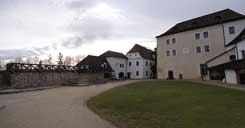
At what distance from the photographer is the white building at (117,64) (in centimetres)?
5056

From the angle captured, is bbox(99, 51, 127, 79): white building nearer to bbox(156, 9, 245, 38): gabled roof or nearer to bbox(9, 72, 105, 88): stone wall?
bbox(9, 72, 105, 88): stone wall

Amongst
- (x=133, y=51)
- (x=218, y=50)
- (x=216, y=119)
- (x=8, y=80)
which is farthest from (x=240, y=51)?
(x=133, y=51)

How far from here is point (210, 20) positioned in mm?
33000

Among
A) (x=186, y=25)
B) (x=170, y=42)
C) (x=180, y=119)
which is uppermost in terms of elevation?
(x=186, y=25)

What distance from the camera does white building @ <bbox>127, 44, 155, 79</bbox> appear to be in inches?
2045

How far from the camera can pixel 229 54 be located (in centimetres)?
2716

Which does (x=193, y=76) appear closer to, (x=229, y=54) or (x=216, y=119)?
(x=229, y=54)

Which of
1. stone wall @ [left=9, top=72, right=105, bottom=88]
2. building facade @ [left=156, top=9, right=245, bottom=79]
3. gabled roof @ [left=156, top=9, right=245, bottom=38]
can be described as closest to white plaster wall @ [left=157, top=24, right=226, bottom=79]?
building facade @ [left=156, top=9, right=245, bottom=79]

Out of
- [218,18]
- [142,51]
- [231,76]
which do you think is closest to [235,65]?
[231,76]

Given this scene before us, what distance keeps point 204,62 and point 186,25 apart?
8.82 meters

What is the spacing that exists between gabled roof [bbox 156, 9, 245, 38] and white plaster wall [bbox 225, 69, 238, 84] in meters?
11.4

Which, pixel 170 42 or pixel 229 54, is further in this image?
pixel 170 42

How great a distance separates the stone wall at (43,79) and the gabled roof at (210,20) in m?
19.5

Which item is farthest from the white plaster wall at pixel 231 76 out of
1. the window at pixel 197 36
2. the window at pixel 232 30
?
the window at pixel 197 36
